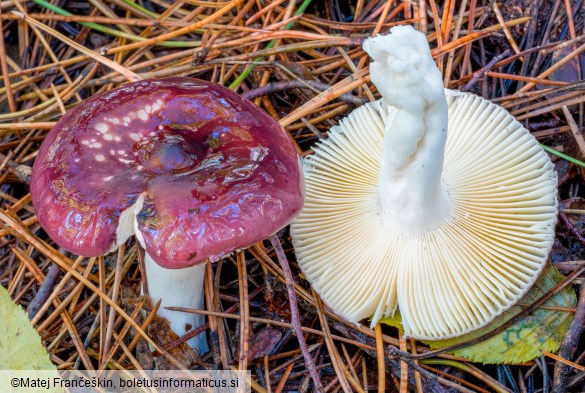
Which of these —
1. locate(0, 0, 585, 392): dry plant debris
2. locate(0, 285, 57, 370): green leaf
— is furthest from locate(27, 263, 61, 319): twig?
locate(0, 285, 57, 370): green leaf

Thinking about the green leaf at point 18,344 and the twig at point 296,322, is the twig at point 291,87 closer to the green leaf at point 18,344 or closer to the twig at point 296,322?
the twig at point 296,322

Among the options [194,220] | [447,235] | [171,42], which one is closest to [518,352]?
[447,235]

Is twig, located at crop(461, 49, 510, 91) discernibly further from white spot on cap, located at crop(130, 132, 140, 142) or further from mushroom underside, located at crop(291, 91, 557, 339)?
white spot on cap, located at crop(130, 132, 140, 142)

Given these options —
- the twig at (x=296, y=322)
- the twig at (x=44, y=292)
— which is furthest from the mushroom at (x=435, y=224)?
the twig at (x=44, y=292)

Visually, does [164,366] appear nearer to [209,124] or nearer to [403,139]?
[209,124]

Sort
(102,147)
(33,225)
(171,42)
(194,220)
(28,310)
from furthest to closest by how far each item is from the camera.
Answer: (171,42)
(33,225)
(28,310)
(102,147)
(194,220)

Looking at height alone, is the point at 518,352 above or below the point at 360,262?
below
